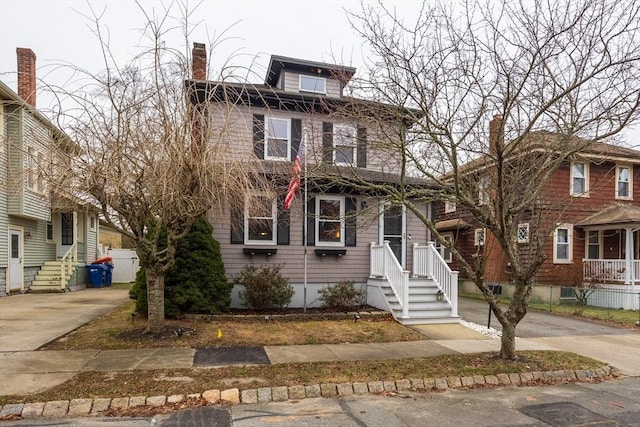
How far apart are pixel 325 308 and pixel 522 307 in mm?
6289

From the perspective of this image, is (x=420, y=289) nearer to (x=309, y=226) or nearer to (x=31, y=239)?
(x=309, y=226)

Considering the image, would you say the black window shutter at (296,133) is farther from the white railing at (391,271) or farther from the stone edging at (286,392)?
the stone edging at (286,392)

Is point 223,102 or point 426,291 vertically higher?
point 223,102

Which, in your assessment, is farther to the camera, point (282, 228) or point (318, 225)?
point (318, 225)

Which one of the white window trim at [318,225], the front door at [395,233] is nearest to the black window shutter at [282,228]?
the white window trim at [318,225]

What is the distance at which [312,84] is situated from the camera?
1611 centimetres

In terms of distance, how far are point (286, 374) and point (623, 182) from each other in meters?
20.3

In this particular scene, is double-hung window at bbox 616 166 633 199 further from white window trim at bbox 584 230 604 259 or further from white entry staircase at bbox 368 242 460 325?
white entry staircase at bbox 368 242 460 325

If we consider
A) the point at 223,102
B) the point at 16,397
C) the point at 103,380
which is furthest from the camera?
the point at 223,102

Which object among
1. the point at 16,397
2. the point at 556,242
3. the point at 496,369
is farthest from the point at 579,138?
the point at 556,242

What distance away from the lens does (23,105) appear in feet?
25.2

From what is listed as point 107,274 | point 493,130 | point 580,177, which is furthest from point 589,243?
point 107,274

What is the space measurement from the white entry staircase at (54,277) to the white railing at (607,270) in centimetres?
2134

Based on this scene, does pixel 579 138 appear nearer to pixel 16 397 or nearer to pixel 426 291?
pixel 426 291
